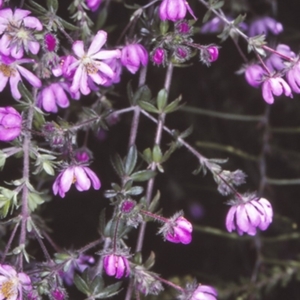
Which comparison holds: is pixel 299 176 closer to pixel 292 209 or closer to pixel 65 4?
pixel 292 209

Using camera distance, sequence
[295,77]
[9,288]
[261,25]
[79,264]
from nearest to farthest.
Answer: [9,288] < [295,77] < [79,264] < [261,25]

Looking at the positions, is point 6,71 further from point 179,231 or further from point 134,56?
point 179,231

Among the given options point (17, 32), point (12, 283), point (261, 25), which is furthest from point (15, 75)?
point (261, 25)

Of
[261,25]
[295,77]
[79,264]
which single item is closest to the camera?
[295,77]

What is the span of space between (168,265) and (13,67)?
0.80m

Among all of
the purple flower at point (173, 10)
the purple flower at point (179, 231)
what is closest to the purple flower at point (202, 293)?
the purple flower at point (179, 231)

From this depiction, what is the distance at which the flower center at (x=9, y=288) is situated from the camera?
3.64 ft

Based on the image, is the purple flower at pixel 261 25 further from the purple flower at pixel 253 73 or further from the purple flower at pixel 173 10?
the purple flower at pixel 173 10

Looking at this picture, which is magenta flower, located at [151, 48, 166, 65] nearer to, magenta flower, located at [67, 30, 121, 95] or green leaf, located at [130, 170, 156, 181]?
magenta flower, located at [67, 30, 121, 95]

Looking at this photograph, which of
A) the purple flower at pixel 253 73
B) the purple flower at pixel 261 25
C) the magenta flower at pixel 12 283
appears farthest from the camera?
the purple flower at pixel 261 25

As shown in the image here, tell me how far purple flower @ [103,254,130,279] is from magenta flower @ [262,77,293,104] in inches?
13.4

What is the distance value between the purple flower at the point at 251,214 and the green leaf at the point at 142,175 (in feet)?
0.49

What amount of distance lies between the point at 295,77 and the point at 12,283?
1.78 ft

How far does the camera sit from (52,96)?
127 centimetres
